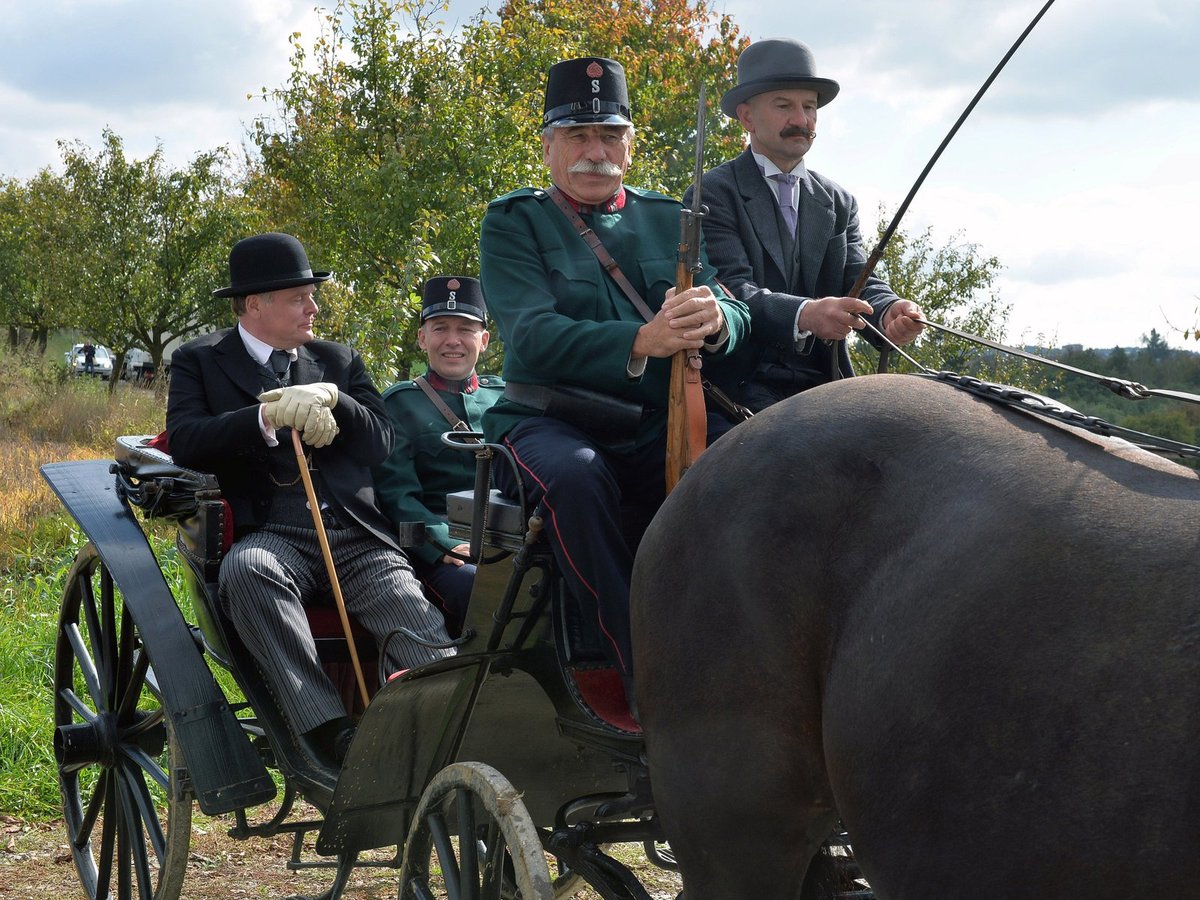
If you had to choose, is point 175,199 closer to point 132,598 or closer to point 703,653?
point 132,598

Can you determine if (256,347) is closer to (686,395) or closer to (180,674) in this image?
(180,674)

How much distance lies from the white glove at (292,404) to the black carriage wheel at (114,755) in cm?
76

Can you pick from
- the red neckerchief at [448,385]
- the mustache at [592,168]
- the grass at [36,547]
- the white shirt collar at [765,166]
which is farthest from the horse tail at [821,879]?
the grass at [36,547]

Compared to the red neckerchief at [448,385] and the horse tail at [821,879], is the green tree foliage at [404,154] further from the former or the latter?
the horse tail at [821,879]

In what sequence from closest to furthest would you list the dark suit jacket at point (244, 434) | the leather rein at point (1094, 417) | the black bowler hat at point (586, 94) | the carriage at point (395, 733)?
the leather rein at point (1094, 417) → the carriage at point (395, 733) → the black bowler hat at point (586, 94) → the dark suit jacket at point (244, 434)

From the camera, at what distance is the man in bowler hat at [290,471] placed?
11.3ft

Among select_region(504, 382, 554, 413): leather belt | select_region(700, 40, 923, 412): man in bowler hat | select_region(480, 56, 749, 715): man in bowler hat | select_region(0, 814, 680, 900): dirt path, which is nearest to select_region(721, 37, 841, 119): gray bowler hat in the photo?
select_region(700, 40, 923, 412): man in bowler hat

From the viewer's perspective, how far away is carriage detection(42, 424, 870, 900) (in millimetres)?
2752

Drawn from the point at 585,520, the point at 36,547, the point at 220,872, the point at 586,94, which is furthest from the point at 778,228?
the point at 36,547

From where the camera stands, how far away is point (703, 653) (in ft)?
6.77

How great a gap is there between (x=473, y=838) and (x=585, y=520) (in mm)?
746

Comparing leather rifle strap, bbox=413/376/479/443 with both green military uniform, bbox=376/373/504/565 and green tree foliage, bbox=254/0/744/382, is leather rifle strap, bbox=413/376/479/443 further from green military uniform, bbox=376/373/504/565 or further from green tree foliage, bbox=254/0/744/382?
green tree foliage, bbox=254/0/744/382

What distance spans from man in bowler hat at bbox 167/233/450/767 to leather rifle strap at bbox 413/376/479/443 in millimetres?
347

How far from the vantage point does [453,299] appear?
15.3 feet
